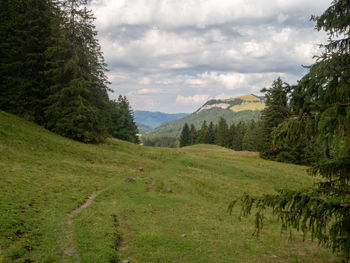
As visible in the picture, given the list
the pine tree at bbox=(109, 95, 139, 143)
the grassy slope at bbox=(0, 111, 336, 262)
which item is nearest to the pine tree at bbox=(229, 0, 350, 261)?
the grassy slope at bbox=(0, 111, 336, 262)

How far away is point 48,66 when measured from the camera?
30.1m

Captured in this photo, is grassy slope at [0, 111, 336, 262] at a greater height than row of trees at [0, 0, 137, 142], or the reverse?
row of trees at [0, 0, 137, 142]

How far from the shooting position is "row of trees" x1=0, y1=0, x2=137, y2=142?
27938 mm

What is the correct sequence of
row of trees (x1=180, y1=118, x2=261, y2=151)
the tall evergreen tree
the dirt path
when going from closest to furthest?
the dirt path < the tall evergreen tree < row of trees (x1=180, y1=118, x2=261, y2=151)

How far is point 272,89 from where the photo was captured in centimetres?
626

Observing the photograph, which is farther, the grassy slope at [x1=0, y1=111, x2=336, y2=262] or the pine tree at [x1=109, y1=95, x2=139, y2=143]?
the pine tree at [x1=109, y1=95, x2=139, y2=143]

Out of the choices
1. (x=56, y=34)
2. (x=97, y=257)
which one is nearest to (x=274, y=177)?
(x=97, y=257)

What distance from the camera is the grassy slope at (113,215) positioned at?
8.47 meters

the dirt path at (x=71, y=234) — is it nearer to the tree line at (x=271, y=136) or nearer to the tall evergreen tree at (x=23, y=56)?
the tree line at (x=271, y=136)

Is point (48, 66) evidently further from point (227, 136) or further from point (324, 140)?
point (227, 136)

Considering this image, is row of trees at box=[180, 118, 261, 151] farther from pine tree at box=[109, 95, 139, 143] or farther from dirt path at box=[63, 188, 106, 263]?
dirt path at box=[63, 188, 106, 263]

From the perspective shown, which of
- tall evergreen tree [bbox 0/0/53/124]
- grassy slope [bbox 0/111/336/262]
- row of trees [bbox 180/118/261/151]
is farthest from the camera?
row of trees [bbox 180/118/261/151]

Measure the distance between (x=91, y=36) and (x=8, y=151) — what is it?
20.5 m

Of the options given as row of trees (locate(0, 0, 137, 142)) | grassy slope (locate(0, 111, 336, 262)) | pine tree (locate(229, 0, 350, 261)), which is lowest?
grassy slope (locate(0, 111, 336, 262))
